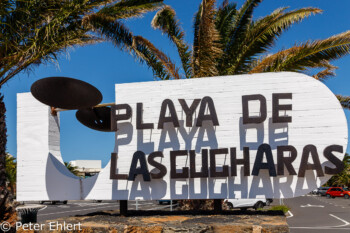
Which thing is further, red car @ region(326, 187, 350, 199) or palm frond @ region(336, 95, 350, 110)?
red car @ region(326, 187, 350, 199)

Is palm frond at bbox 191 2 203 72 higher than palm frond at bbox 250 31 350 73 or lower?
higher

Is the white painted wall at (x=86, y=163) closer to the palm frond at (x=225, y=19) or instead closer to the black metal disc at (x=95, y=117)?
the palm frond at (x=225, y=19)

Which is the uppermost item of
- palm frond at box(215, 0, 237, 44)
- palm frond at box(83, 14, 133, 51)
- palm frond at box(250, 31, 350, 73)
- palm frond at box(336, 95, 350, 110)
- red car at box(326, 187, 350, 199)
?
palm frond at box(215, 0, 237, 44)

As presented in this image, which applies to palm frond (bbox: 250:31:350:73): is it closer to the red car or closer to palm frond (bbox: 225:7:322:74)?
palm frond (bbox: 225:7:322:74)

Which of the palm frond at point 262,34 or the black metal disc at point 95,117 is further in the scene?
the palm frond at point 262,34

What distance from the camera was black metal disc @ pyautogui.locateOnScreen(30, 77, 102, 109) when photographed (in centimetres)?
762

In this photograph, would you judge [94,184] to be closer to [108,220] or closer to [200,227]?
[108,220]

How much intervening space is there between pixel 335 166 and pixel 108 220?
4.53 m

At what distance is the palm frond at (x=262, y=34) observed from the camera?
10.9 m

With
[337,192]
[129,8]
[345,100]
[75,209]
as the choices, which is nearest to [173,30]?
[129,8]

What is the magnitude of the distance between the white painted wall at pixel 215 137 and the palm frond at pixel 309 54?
3.56m

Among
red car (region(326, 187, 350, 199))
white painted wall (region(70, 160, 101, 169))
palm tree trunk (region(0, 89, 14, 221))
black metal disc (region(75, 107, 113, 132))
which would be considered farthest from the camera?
white painted wall (region(70, 160, 101, 169))

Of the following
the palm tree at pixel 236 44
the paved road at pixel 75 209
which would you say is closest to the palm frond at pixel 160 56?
the palm tree at pixel 236 44

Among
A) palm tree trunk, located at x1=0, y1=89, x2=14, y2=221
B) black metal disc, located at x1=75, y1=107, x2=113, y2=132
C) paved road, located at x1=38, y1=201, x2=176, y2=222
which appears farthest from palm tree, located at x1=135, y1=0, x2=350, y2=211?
paved road, located at x1=38, y1=201, x2=176, y2=222
